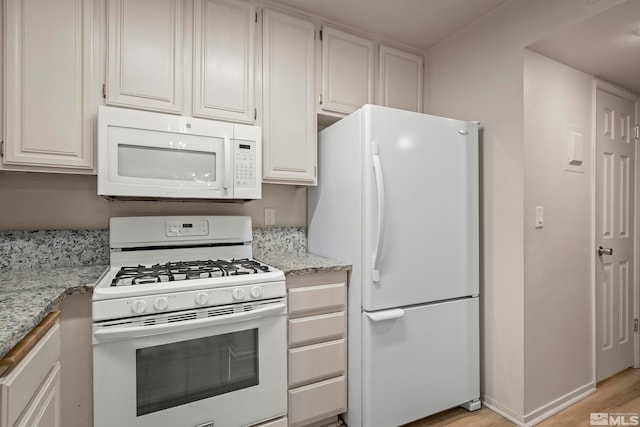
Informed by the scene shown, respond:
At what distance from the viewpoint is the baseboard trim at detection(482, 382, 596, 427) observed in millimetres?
1845

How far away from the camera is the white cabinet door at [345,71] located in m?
2.12

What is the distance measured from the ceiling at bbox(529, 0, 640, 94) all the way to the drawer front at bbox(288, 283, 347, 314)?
175 cm

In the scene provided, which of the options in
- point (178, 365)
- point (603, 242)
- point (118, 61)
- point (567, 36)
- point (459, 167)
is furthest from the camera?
point (603, 242)

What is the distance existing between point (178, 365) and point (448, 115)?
2224 millimetres

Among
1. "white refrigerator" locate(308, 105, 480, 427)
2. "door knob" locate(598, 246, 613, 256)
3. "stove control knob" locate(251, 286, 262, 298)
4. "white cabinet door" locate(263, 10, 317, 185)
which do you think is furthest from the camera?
"door knob" locate(598, 246, 613, 256)

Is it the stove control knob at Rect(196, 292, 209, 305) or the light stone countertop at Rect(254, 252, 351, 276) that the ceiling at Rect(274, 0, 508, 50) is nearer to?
the light stone countertop at Rect(254, 252, 351, 276)

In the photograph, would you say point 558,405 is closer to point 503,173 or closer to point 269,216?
point 503,173

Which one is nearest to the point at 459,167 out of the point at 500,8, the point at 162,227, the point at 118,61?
the point at 500,8

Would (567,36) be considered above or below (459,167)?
above

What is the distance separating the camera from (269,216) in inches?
→ 87.5

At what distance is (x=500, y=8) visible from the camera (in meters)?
1.97

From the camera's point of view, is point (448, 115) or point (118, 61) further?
point (448, 115)

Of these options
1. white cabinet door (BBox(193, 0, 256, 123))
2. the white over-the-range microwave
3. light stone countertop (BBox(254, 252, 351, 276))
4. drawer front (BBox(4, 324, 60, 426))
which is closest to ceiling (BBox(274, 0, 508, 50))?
white cabinet door (BBox(193, 0, 256, 123))

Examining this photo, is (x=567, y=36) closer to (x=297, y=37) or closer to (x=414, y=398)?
(x=297, y=37)
